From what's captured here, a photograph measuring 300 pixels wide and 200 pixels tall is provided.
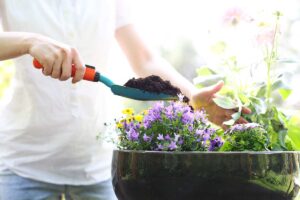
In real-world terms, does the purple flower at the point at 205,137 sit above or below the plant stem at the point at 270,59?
below

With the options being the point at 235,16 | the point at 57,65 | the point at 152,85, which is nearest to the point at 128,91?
the point at 152,85

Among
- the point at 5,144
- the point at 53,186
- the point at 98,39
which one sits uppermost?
the point at 98,39

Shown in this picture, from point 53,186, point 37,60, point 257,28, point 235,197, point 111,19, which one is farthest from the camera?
point 111,19

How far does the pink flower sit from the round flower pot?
1.71 feet

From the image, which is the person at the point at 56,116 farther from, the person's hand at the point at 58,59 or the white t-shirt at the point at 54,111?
the person's hand at the point at 58,59

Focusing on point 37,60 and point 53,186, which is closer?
point 37,60

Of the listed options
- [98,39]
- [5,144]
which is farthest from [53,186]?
[98,39]

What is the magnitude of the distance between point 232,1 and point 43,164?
2.22 feet

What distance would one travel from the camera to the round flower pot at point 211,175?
844mm

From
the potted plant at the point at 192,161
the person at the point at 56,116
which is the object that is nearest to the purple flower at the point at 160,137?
the potted plant at the point at 192,161

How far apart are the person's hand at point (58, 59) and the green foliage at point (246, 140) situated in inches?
12.9

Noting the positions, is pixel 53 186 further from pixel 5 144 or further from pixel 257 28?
pixel 257 28

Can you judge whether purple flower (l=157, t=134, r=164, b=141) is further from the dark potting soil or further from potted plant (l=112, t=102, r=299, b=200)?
the dark potting soil

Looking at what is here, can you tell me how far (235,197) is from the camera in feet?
2.77
